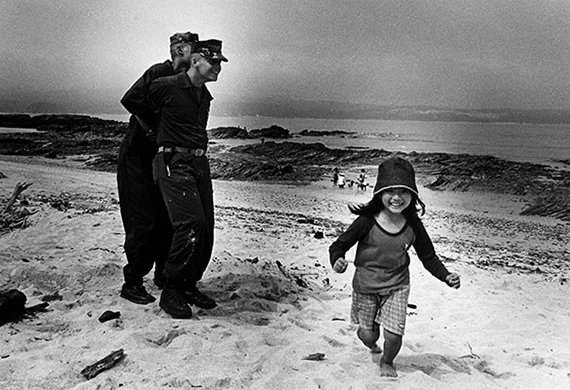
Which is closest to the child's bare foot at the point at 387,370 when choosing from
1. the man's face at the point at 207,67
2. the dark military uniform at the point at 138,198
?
the dark military uniform at the point at 138,198

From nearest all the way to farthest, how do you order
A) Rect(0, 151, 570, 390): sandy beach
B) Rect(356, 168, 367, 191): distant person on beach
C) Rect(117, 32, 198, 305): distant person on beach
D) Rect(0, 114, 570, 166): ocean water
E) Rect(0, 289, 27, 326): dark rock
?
Rect(0, 151, 570, 390): sandy beach → Rect(0, 289, 27, 326): dark rock → Rect(117, 32, 198, 305): distant person on beach → Rect(0, 114, 570, 166): ocean water → Rect(356, 168, 367, 191): distant person on beach

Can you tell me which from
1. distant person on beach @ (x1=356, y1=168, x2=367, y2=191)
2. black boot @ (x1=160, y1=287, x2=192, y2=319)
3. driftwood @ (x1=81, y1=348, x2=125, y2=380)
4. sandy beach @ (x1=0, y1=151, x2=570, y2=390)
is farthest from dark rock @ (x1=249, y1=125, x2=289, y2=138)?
driftwood @ (x1=81, y1=348, x2=125, y2=380)

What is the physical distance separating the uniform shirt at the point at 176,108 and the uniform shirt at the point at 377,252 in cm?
89

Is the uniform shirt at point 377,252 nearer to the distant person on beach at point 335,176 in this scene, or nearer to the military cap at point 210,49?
the military cap at point 210,49

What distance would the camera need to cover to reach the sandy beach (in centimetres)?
190

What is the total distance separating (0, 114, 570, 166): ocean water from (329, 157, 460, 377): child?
189 cm

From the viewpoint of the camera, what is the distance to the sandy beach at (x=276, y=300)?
1897 millimetres

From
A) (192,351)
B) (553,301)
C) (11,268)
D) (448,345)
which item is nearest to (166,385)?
(192,351)

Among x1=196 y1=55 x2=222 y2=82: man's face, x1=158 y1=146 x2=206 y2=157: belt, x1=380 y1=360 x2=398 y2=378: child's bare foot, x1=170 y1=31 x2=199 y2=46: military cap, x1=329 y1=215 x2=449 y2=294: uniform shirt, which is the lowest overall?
x1=380 y1=360 x2=398 y2=378: child's bare foot

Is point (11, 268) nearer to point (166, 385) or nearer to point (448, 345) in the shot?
point (166, 385)

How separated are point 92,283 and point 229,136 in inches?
70.0

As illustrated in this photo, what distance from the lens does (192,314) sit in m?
2.39

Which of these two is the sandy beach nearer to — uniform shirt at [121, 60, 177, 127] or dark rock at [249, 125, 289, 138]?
dark rock at [249, 125, 289, 138]

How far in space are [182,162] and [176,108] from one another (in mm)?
232
